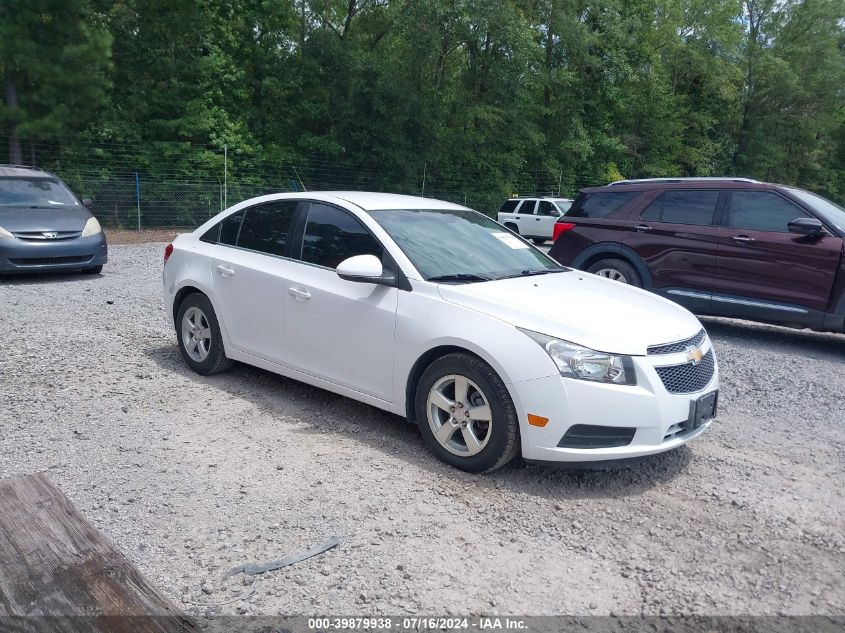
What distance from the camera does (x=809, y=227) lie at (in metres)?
Result: 7.75

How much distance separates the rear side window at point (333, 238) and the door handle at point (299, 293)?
0.75 feet

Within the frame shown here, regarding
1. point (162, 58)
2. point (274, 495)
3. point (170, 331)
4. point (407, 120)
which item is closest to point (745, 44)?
point (407, 120)

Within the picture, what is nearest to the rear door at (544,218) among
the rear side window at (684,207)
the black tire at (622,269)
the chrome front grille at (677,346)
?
the black tire at (622,269)

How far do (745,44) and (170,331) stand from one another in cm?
4227

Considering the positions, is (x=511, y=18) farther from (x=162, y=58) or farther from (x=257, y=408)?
(x=257, y=408)

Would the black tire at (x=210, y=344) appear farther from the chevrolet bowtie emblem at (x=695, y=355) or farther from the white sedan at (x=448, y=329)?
the chevrolet bowtie emblem at (x=695, y=355)

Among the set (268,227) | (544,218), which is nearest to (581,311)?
(268,227)

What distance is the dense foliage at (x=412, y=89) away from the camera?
19.3m

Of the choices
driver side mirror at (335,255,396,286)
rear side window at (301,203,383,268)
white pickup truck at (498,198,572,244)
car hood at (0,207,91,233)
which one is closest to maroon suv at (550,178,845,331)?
rear side window at (301,203,383,268)

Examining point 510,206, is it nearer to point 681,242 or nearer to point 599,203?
point 599,203

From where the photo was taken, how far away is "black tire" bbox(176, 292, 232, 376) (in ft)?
19.2

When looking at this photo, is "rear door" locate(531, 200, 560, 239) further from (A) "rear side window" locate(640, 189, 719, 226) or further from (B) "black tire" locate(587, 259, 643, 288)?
(A) "rear side window" locate(640, 189, 719, 226)

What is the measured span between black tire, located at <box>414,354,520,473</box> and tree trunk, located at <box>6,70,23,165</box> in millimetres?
17962

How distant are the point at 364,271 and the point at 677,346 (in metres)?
1.94
